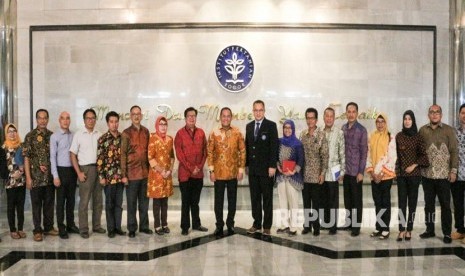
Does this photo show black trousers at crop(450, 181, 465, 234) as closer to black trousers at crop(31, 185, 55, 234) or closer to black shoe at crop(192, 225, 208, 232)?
black shoe at crop(192, 225, 208, 232)

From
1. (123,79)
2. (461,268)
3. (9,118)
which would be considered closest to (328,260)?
(461,268)

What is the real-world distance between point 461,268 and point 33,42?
21.5 feet

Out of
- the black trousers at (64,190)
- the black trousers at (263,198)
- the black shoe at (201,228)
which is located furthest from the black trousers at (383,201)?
the black trousers at (64,190)

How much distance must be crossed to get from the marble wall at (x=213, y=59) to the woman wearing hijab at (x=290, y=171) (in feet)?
5.34

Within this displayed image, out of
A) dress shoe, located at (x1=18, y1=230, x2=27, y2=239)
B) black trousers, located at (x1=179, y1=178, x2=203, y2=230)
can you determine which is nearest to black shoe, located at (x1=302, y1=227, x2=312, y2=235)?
black trousers, located at (x1=179, y1=178, x2=203, y2=230)

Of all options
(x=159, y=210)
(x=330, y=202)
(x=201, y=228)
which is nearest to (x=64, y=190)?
(x=159, y=210)

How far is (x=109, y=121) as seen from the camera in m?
5.48

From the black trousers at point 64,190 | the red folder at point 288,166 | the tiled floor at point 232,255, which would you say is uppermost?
the red folder at point 288,166

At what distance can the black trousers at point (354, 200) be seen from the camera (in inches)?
218

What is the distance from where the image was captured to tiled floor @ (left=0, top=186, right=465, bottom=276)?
4.19m

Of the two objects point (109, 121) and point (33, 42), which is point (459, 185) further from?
point (33, 42)

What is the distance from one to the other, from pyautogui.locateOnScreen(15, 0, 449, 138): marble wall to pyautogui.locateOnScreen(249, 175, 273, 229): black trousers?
5.99ft

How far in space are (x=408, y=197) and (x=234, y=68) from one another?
3.21m

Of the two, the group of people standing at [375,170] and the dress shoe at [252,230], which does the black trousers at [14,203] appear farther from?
the group of people standing at [375,170]
